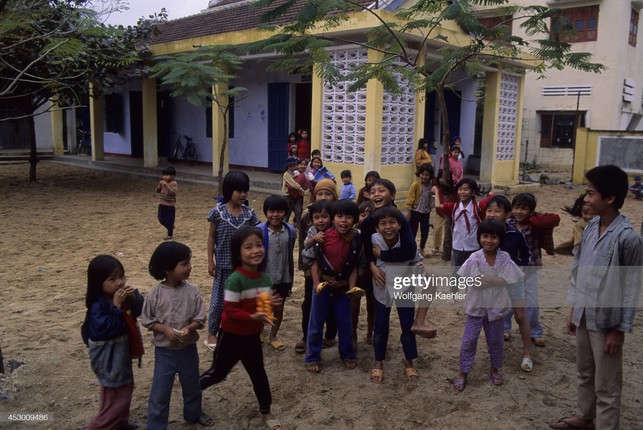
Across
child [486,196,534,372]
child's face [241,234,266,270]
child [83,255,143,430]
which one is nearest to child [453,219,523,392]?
child [486,196,534,372]

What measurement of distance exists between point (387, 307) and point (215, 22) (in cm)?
1330

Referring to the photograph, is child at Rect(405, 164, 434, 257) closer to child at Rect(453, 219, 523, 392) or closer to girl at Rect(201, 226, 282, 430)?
child at Rect(453, 219, 523, 392)

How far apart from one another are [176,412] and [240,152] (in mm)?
12176

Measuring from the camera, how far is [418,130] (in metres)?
11.2

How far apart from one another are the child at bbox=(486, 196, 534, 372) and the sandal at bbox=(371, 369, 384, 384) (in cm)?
106

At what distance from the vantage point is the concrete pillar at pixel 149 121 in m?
14.7

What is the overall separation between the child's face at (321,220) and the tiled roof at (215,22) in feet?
33.0

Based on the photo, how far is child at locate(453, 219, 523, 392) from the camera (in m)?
3.57

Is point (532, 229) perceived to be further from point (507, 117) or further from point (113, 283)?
point (507, 117)

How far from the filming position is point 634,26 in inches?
776

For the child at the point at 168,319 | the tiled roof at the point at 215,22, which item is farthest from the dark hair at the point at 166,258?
the tiled roof at the point at 215,22

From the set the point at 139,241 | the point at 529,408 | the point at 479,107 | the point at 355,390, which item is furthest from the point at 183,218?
the point at 479,107

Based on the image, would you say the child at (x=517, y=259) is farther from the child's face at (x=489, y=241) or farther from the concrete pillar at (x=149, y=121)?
the concrete pillar at (x=149, y=121)

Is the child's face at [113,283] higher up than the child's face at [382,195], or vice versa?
the child's face at [382,195]
